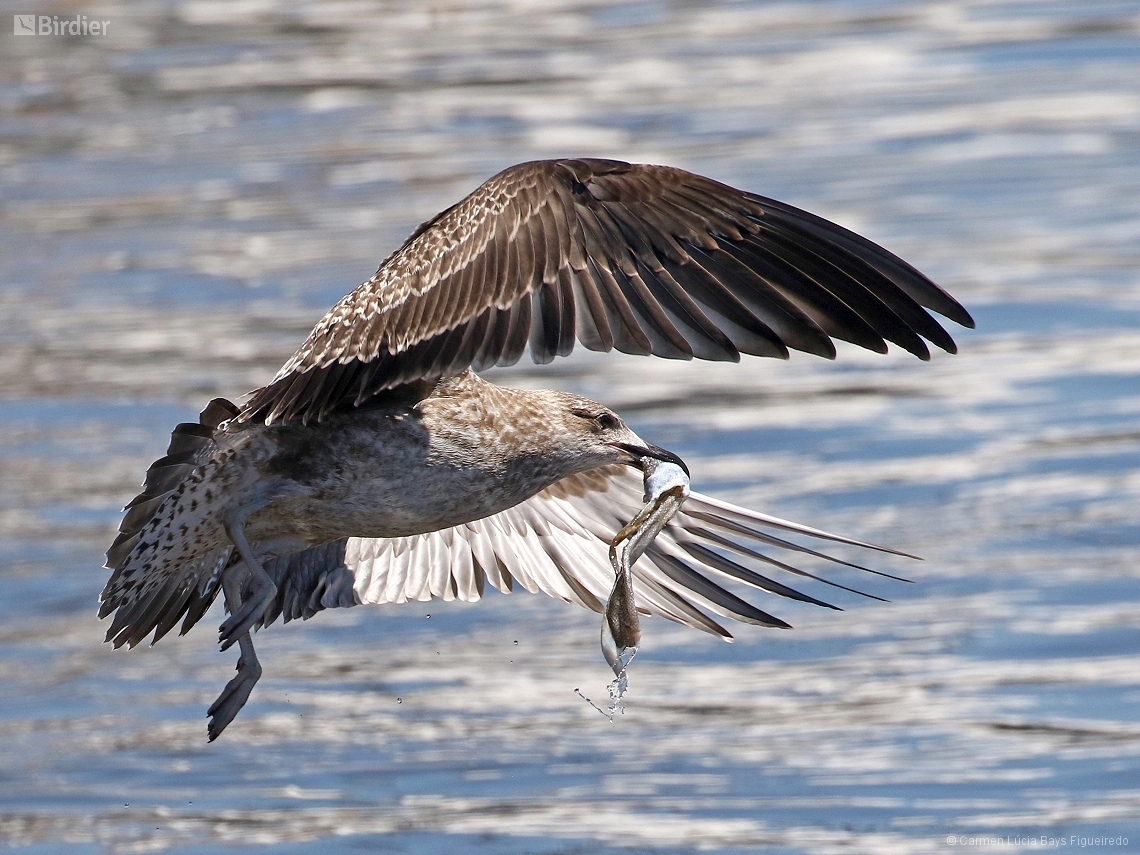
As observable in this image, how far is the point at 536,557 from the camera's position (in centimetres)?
701

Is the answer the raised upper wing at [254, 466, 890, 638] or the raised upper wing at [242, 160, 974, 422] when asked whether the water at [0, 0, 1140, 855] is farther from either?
the raised upper wing at [242, 160, 974, 422]

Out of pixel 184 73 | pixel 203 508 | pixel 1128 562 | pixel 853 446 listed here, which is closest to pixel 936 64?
pixel 184 73

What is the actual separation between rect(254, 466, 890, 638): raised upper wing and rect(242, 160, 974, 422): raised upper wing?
1.49 m

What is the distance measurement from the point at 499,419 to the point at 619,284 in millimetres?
899

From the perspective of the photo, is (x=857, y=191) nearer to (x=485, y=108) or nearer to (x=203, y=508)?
(x=485, y=108)

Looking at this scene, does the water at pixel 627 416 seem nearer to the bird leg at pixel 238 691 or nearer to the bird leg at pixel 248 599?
the bird leg at pixel 238 691

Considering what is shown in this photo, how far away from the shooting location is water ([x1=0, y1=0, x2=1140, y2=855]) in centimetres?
741

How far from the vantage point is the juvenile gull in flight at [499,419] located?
5.16m

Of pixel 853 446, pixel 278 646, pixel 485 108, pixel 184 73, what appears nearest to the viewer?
pixel 278 646

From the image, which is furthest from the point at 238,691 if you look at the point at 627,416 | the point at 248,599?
the point at 627,416

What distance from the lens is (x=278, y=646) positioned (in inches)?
346

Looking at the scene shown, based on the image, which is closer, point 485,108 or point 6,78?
point 485,108

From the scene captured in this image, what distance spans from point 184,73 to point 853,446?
904cm

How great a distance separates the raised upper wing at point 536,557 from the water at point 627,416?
834mm
